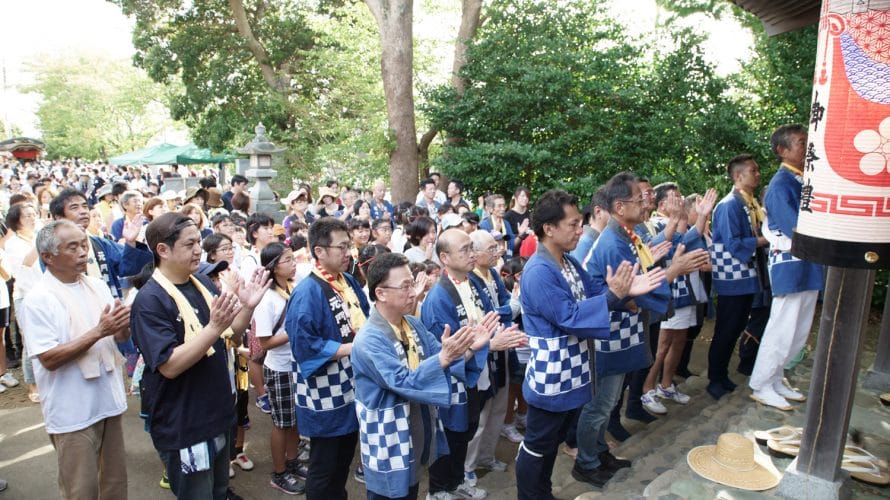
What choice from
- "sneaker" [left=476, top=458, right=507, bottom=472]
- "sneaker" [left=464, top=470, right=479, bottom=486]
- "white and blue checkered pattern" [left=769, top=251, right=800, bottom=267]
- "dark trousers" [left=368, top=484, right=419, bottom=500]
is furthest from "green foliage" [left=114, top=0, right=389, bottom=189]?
"dark trousers" [left=368, top=484, right=419, bottom=500]

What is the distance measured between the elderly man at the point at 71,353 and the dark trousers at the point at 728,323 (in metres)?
4.86

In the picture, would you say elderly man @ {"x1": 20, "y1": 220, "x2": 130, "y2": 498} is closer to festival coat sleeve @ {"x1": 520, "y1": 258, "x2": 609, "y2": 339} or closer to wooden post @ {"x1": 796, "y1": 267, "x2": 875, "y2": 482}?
festival coat sleeve @ {"x1": 520, "y1": 258, "x2": 609, "y2": 339}

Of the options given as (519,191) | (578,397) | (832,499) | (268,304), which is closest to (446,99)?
(519,191)

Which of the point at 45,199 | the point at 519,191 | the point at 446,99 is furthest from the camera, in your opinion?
the point at 446,99

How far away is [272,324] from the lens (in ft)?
14.2

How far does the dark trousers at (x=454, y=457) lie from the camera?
408 centimetres

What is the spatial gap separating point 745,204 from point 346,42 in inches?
469

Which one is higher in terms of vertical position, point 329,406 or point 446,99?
point 446,99

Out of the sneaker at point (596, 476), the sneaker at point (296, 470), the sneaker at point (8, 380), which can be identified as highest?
the sneaker at point (596, 476)

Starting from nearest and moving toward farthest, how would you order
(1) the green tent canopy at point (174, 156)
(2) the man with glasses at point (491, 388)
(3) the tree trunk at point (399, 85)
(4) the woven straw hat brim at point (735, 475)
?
(4) the woven straw hat brim at point (735, 475)
(2) the man with glasses at point (491, 388)
(3) the tree trunk at point (399, 85)
(1) the green tent canopy at point (174, 156)

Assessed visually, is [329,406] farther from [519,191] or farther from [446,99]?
[446,99]

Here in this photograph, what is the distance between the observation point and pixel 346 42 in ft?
48.6

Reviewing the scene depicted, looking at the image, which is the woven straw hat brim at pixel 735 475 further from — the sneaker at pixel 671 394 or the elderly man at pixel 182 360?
the elderly man at pixel 182 360

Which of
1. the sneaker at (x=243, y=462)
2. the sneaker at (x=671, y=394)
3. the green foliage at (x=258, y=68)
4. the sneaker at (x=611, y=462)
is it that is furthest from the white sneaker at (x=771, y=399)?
the green foliage at (x=258, y=68)
